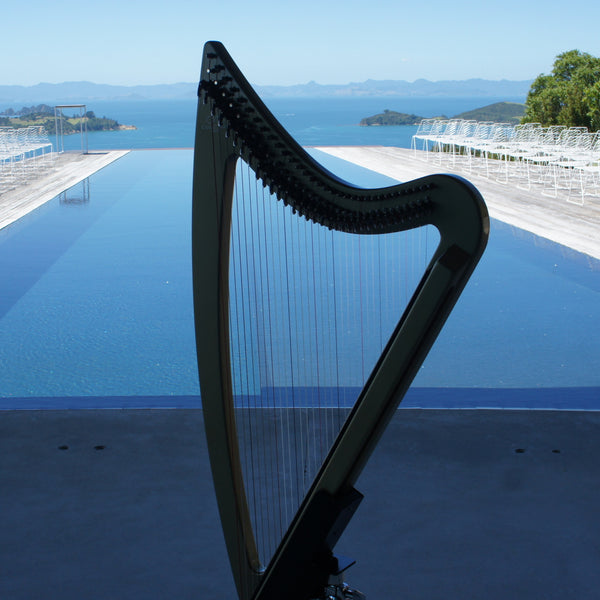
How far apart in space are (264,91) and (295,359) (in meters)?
41.5

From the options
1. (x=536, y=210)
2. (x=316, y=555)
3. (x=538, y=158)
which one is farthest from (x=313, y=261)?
(x=538, y=158)

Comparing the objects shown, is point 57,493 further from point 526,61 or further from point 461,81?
point 461,81

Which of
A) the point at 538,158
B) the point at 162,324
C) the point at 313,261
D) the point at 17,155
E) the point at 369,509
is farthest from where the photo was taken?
the point at 17,155

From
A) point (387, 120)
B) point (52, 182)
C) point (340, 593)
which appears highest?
point (387, 120)

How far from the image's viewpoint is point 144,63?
103 ft

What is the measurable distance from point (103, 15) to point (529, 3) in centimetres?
1353

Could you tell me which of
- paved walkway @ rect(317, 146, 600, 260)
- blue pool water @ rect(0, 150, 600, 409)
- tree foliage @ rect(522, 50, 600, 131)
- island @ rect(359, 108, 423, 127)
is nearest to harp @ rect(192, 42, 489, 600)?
blue pool water @ rect(0, 150, 600, 409)

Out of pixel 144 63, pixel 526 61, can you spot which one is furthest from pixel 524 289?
pixel 144 63

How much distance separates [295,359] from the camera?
3.26m

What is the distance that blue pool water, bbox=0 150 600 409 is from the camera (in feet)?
9.87

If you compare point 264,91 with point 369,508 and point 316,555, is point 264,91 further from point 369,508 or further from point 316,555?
point 316,555

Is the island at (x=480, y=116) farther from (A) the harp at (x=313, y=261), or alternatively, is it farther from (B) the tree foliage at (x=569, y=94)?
(A) the harp at (x=313, y=261)

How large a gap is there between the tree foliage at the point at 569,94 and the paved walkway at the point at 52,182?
617 centimetres

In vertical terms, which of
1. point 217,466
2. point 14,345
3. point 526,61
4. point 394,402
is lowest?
point 14,345
